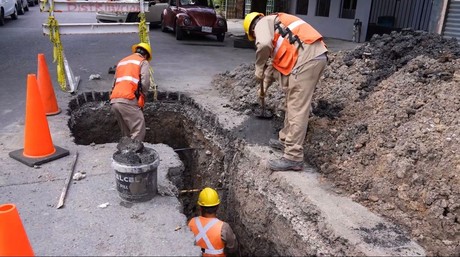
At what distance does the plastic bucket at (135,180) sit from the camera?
3271 mm

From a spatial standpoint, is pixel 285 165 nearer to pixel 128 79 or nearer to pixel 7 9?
pixel 128 79

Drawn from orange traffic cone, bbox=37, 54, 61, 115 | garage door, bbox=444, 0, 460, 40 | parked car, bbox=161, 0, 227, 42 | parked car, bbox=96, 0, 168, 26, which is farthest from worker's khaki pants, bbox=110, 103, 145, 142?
parked car, bbox=96, 0, 168, 26

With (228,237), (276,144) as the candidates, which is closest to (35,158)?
(228,237)

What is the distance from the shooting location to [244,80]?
21.9ft

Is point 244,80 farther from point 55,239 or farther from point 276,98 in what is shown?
point 55,239

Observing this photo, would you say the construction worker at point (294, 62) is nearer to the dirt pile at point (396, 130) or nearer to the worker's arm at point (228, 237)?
the dirt pile at point (396, 130)

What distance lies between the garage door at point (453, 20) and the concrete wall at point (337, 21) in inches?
232

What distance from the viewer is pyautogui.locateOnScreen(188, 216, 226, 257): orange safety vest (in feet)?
11.4

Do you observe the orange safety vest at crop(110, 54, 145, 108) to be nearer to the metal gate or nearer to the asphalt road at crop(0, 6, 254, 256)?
the asphalt road at crop(0, 6, 254, 256)

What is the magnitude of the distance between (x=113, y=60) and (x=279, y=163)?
22.0 ft

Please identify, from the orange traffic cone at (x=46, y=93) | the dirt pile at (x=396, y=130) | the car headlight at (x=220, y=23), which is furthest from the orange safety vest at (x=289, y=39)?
the car headlight at (x=220, y=23)

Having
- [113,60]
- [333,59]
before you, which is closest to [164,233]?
[333,59]

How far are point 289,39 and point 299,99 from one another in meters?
0.61

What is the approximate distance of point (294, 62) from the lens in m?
3.75
